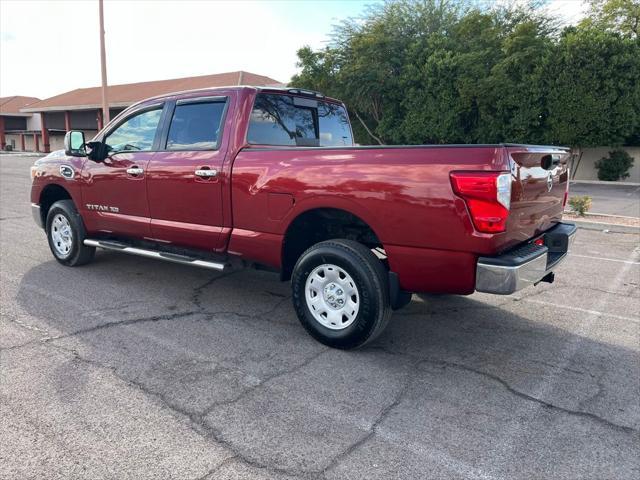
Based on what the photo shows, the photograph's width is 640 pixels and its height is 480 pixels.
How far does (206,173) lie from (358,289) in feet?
5.84

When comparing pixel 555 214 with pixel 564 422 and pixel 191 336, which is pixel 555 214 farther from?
pixel 191 336

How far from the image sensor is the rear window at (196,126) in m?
4.61

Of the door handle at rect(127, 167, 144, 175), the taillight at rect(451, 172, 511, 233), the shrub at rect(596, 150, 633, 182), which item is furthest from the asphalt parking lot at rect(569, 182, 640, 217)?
the door handle at rect(127, 167, 144, 175)

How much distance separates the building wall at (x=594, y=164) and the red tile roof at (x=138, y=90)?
62.8 ft

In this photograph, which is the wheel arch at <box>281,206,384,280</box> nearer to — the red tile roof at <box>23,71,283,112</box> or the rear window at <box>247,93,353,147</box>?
the rear window at <box>247,93,353,147</box>

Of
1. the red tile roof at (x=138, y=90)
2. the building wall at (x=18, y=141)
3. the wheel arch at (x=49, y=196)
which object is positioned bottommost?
the wheel arch at (x=49, y=196)

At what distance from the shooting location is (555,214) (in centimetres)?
420

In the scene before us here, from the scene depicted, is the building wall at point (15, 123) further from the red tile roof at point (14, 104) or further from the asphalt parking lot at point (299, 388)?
the asphalt parking lot at point (299, 388)

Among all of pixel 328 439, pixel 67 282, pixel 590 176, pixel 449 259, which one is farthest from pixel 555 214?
pixel 590 176

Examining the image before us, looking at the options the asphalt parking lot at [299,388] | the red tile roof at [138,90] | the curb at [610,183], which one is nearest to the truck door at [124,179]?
the asphalt parking lot at [299,388]

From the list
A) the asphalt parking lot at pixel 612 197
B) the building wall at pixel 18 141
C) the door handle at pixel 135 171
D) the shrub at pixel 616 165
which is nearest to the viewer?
the door handle at pixel 135 171

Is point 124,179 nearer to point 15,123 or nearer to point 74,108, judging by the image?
point 74,108

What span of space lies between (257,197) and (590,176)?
23.8 m

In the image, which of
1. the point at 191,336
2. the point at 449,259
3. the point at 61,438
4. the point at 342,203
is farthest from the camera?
the point at 191,336
